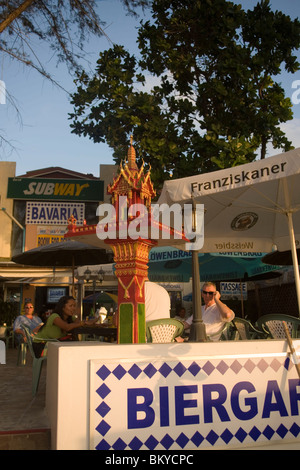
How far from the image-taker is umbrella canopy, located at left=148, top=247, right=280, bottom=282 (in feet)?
→ 29.9

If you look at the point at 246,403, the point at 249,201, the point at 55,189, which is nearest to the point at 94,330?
the point at 246,403

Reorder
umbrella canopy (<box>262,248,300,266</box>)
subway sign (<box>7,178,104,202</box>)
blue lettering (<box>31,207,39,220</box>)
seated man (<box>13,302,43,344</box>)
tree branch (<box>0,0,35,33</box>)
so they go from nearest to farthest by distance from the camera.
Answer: tree branch (<box>0,0,35,33</box>) < umbrella canopy (<box>262,248,300,266</box>) < seated man (<box>13,302,43,344</box>) < blue lettering (<box>31,207,39,220</box>) < subway sign (<box>7,178,104,202</box>)

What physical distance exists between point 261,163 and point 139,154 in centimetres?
805

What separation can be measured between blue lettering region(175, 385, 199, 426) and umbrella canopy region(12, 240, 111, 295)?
5.30 m

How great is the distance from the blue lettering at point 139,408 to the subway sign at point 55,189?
17.0 meters

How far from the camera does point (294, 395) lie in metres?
3.59

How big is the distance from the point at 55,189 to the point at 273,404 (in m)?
17.6

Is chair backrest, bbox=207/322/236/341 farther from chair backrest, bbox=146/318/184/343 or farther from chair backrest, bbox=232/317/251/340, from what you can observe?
chair backrest, bbox=146/318/184/343

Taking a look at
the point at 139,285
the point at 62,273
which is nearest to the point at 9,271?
the point at 62,273

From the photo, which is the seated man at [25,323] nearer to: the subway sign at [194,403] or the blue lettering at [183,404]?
the subway sign at [194,403]

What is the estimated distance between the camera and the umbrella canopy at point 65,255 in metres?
8.45

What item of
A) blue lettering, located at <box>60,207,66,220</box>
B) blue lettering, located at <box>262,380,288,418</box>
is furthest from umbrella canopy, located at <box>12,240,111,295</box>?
blue lettering, located at <box>60,207,66,220</box>

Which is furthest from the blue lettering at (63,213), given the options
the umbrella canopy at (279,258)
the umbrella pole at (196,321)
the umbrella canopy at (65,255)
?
the umbrella pole at (196,321)

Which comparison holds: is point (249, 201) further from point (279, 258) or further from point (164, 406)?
point (164, 406)
